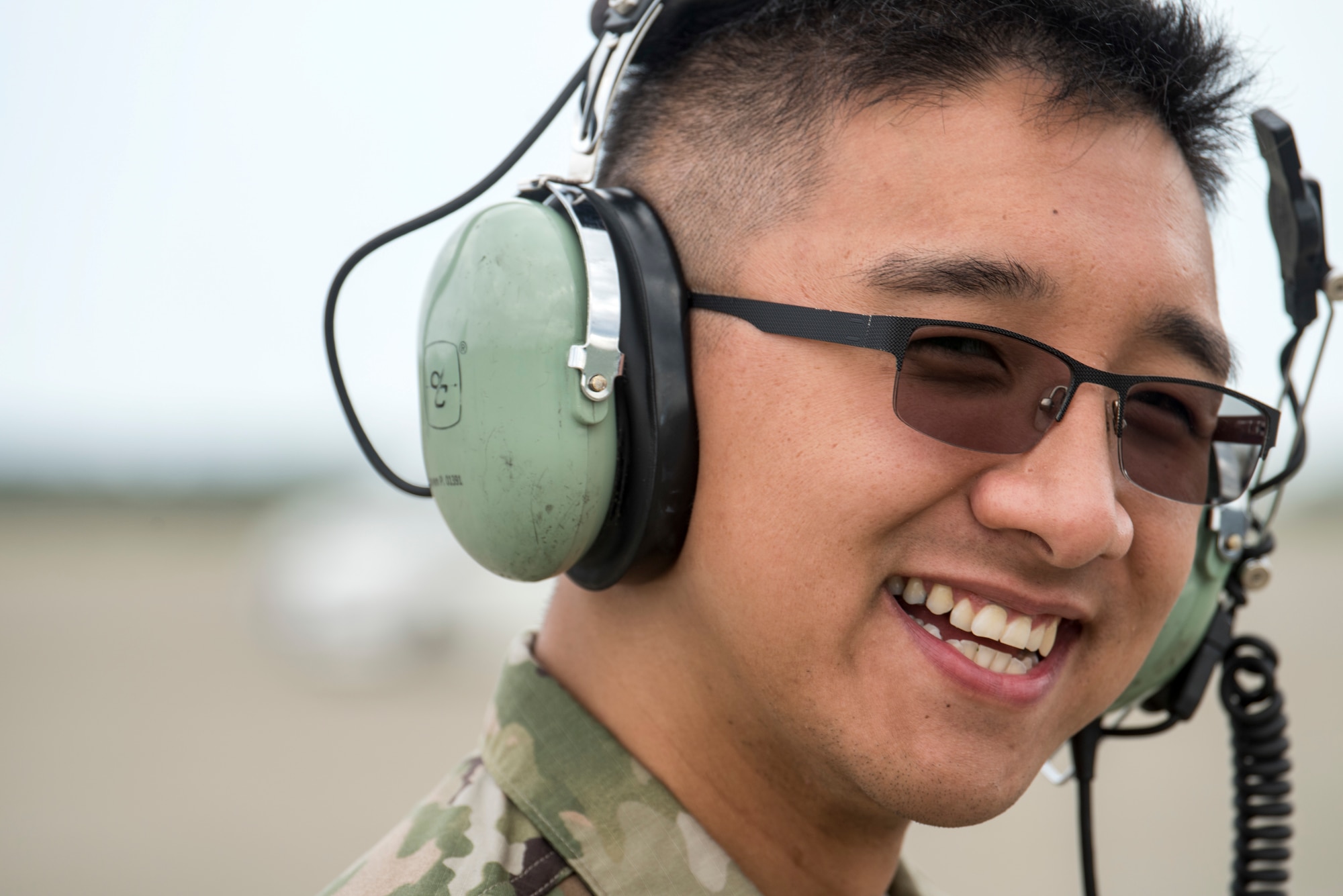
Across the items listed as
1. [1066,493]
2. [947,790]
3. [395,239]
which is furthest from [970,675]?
[395,239]

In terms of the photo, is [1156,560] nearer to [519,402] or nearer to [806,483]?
[806,483]

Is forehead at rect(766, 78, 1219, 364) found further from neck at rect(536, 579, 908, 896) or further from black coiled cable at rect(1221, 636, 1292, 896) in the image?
black coiled cable at rect(1221, 636, 1292, 896)

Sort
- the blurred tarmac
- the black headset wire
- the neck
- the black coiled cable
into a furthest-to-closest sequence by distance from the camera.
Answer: the blurred tarmac
the black coiled cable
the black headset wire
the neck

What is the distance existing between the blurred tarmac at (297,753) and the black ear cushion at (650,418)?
6.50 meters

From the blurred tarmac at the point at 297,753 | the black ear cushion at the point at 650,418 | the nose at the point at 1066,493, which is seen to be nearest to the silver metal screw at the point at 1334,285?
the nose at the point at 1066,493

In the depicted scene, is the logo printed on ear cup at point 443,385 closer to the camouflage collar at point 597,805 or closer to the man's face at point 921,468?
the man's face at point 921,468

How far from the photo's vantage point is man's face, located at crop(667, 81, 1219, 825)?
1.60 metres

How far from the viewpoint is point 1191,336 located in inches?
69.0

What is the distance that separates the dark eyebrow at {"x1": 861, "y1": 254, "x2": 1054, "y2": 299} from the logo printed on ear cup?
71cm

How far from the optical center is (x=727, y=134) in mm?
1917

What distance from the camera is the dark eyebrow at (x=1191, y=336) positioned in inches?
67.1

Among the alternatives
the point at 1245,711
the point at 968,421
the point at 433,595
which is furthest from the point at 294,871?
the point at 433,595

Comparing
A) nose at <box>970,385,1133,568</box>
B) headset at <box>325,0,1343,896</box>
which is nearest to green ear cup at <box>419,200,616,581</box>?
headset at <box>325,0,1343,896</box>

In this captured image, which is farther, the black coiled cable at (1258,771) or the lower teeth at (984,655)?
the black coiled cable at (1258,771)
